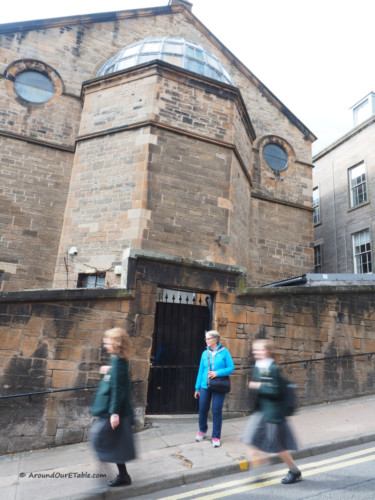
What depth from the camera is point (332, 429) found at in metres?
5.46

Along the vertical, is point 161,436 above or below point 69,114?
below

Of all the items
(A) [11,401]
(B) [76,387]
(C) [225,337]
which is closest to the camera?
(A) [11,401]

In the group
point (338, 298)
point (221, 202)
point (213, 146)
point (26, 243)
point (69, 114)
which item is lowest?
point (338, 298)

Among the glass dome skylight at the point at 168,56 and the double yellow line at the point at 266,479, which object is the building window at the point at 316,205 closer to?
the glass dome skylight at the point at 168,56

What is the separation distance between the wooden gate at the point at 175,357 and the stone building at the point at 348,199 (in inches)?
581

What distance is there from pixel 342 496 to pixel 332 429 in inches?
89.1

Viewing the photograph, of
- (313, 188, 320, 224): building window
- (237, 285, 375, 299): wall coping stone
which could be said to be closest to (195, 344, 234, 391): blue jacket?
(237, 285, 375, 299): wall coping stone

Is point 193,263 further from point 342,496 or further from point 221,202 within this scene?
point 221,202

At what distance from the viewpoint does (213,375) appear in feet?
16.5

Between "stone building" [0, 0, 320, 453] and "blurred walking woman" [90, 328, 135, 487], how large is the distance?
217cm

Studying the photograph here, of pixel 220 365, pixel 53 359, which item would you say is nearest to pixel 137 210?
pixel 53 359

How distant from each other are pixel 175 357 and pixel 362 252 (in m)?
15.7

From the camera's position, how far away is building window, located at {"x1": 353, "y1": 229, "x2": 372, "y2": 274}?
18.7 meters

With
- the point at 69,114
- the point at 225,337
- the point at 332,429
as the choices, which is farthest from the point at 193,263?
the point at 69,114
